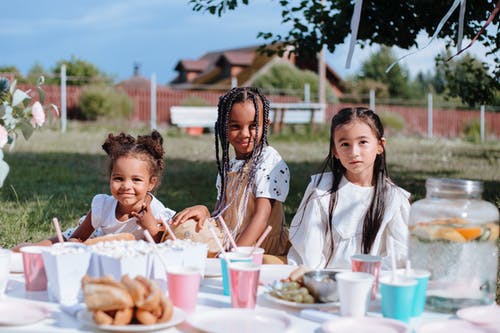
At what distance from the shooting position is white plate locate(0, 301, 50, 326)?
4.31 feet

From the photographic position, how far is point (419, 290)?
54.1 inches

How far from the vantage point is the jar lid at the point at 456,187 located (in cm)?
142

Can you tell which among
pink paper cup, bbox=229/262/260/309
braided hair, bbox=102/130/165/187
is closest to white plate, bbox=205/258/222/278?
pink paper cup, bbox=229/262/260/309

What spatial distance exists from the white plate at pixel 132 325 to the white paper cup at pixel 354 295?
332mm

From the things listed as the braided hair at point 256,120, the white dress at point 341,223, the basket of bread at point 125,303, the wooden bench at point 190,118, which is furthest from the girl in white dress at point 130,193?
the wooden bench at point 190,118

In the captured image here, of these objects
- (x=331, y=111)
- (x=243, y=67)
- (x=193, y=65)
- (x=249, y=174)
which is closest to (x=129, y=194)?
(x=249, y=174)

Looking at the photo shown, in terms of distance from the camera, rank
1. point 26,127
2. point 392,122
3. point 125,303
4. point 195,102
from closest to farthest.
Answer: point 125,303 < point 26,127 < point 195,102 < point 392,122

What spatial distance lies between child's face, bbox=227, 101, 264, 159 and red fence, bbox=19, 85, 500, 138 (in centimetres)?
1999

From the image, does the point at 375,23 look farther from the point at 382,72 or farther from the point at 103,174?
the point at 382,72

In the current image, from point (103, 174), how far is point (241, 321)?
7.36 metres

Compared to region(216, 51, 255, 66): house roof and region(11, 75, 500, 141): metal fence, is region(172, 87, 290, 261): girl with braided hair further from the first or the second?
region(216, 51, 255, 66): house roof

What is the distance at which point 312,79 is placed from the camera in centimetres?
3200

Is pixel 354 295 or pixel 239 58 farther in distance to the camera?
pixel 239 58

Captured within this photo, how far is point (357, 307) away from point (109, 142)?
1.66 m
